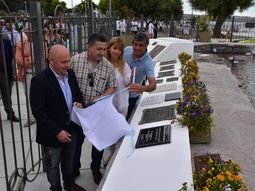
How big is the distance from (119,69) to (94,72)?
0.43 meters

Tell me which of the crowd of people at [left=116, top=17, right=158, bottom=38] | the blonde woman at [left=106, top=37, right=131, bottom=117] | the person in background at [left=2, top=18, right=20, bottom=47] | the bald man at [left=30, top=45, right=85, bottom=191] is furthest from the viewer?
the crowd of people at [left=116, top=17, right=158, bottom=38]

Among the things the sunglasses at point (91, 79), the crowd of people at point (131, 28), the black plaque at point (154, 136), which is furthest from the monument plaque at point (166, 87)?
the crowd of people at point (131, 28)

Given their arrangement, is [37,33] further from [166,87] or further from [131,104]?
[166,87]

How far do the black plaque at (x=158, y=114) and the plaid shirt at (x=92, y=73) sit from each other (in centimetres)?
89

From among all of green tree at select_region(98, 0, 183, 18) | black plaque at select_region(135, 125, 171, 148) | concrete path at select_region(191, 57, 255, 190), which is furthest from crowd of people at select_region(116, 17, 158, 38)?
green tree at select_region(98, 0, 183, 18)

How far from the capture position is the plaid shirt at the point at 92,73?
336cm

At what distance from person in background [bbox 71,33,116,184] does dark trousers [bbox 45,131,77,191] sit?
16 centimetres

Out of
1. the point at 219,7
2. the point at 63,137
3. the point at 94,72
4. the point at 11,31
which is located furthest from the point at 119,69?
the point at 219,7

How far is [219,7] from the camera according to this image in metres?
28.2

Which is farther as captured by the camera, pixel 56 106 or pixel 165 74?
pixel 165 74

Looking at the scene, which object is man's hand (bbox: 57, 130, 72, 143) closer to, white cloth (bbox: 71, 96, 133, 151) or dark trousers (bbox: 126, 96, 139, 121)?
white cloth (bbox: 71, 96, 133, 151)

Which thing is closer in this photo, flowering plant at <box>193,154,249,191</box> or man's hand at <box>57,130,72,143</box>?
flowering plant at <box>193,154,249,191</box>

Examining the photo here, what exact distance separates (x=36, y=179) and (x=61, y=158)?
2.15 feet

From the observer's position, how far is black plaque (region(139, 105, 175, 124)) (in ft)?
13.6
